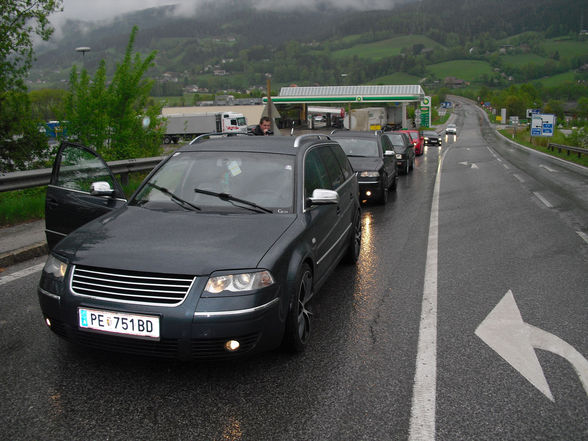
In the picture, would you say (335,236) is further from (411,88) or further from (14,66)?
(411,88)

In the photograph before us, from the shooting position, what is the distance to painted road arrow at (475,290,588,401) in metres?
3.81

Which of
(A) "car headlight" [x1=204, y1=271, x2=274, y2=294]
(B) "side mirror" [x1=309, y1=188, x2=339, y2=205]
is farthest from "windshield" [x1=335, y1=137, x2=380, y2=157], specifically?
(A) "car headlight" [x1=204, y1=271, x2=274, y2=294]

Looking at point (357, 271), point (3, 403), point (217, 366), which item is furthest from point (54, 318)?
point (357, 271)

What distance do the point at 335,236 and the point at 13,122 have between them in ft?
29.7

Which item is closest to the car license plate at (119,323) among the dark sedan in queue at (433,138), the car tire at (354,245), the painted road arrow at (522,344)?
the painted road arrow at (522,344)

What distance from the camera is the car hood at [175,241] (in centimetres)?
357

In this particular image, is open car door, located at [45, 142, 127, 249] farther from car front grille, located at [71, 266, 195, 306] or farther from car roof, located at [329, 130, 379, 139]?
car roof, located at [329, 130, 379, 139]

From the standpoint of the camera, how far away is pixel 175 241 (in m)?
3.87

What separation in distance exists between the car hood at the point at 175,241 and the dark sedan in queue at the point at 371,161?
299 inches

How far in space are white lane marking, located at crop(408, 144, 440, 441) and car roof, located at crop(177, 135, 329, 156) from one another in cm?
190

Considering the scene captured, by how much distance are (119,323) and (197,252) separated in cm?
65

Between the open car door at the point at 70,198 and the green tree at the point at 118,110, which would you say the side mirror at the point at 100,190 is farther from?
the green tree at the point at 118,110

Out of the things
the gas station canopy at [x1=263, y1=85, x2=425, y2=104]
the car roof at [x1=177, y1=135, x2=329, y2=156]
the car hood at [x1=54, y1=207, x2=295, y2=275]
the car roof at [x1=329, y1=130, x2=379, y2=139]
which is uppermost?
the gas station canopy at [x1=263, y1=85, x2=425, y2=104]

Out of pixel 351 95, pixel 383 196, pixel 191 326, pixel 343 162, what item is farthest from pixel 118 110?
pixel 351 95
